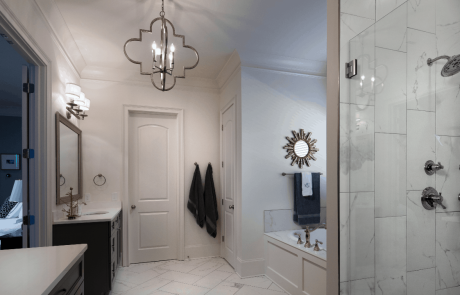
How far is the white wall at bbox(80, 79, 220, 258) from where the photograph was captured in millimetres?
3439

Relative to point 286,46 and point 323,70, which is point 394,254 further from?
point 323,70

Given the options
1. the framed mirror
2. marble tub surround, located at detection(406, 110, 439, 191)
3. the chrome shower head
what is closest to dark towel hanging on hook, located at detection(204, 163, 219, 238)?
the framed mirror

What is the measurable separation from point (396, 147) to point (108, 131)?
10.7 feet

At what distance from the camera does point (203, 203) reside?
12.1 ft

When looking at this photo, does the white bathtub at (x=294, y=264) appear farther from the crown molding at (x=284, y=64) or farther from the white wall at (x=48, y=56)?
the white wall at (x=48, y=56)

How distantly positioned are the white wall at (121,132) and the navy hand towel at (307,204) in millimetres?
1192

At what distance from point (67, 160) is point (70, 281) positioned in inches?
72.9

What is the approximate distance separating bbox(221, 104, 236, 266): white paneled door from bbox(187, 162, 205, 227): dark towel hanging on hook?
30 cm

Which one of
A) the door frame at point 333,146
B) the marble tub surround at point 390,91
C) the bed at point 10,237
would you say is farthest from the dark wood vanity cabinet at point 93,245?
the marble tub surround at point 390,91

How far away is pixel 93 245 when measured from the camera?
2.42 meters

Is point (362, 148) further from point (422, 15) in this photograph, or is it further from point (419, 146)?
point (422, 15)

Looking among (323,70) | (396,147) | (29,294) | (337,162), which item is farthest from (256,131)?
(29,294)

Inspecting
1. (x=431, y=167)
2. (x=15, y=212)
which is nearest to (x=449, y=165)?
(x=431, y=167)

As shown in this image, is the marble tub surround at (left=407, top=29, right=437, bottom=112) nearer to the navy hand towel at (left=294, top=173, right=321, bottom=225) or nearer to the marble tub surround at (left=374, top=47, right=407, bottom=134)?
the marble tub surround at (left=374, top=47, right=407, bottom=134)
